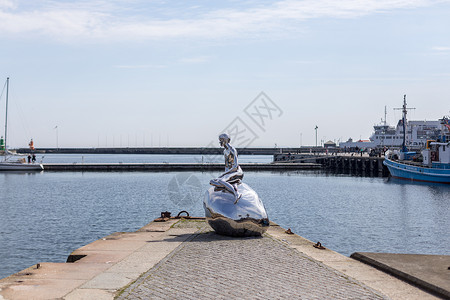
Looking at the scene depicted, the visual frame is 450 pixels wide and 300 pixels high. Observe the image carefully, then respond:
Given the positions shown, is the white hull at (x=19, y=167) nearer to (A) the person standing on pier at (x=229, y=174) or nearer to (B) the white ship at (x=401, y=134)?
(A) the person standing on pier at (x=229, y=174)

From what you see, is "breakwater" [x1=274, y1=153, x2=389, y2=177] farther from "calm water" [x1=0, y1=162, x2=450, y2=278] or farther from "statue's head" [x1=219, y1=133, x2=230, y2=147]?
"statue's head" [x1=219, y1=133, x2=230, y2=147]

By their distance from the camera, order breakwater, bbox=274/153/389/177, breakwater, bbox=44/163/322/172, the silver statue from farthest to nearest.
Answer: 1. breakwater, bbox=274/153/389/177
2. breakwater, bbox=44/163/322/172
3. the silver statue

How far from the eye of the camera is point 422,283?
33.5 feet

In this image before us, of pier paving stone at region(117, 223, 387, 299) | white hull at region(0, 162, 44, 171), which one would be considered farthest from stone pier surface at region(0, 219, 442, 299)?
white hull at region(0, 162, 44, 171)

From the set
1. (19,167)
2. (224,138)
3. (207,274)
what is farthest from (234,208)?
(19,167)

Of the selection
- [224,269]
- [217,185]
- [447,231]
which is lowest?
[447,231]

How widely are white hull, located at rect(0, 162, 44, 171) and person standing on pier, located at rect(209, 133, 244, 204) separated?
72.7 meters

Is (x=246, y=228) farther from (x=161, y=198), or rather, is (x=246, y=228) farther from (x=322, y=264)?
(x=161, y=198)

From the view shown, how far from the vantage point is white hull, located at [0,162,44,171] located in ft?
275

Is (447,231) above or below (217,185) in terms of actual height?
below

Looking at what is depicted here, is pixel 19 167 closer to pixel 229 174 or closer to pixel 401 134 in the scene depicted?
pixel 229 174

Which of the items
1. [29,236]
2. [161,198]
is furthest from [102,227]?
[161,198]

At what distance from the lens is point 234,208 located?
51.1ft

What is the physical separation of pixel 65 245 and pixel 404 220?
19.7 m
